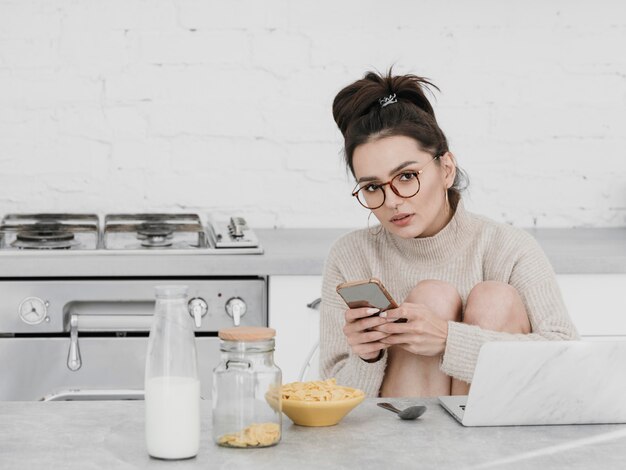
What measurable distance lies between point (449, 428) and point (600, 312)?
133cm

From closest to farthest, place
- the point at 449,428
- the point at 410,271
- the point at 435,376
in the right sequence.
A: the point at 449,428
the point at 435,376
the point at 410,271

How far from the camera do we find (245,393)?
1.35 m

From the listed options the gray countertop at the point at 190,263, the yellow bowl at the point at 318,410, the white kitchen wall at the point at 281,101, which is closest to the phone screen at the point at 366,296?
the yellow bowl at the point at 318,410

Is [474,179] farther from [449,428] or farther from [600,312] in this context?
[449,428]

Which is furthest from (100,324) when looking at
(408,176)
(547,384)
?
(547,384)

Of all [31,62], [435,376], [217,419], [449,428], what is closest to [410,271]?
[435,376]

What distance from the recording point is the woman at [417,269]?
190 centimetres

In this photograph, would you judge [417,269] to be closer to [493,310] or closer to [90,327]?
[493,310]

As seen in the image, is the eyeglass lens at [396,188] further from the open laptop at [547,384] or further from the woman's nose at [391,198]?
the open laptop at [547,384]

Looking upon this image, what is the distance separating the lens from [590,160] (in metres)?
3.36

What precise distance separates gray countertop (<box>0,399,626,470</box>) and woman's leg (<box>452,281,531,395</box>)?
0.46 metres

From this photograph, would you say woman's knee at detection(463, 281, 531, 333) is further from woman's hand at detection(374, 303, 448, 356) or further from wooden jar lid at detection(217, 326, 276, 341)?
wooden jar lid at detection(217, 326, 276, 341)

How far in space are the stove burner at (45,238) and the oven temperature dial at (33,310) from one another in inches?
6.3

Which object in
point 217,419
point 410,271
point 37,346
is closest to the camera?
point 217,419
